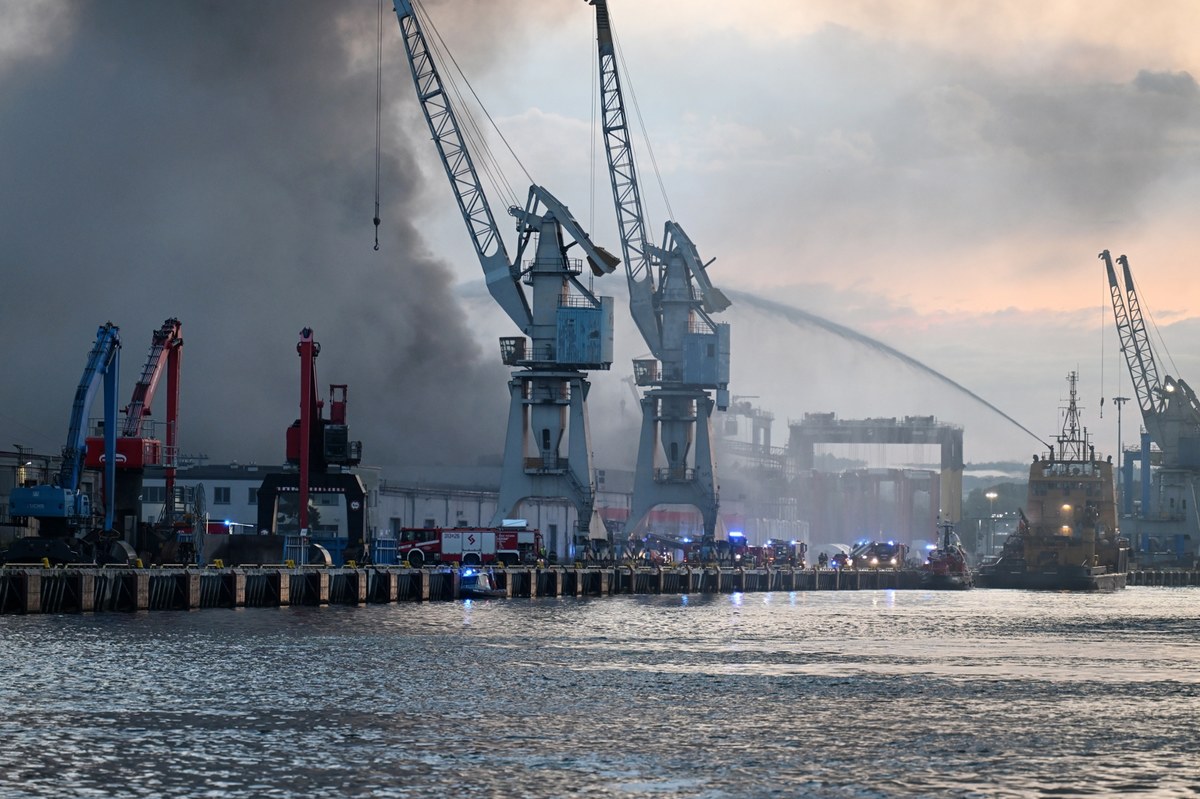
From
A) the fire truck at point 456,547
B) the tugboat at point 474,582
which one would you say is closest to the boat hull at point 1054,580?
the fire truck at point 456,547

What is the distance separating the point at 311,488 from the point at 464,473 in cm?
7740

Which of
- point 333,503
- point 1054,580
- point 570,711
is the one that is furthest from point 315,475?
point 1054,580

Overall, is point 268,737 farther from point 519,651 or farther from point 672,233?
point 672,233

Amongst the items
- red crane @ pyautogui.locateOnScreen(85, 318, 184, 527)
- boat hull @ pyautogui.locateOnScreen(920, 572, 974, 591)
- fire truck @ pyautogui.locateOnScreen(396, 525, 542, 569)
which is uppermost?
red crane @ pyautogui.locateOnScreen(85, 318, 184, 527)

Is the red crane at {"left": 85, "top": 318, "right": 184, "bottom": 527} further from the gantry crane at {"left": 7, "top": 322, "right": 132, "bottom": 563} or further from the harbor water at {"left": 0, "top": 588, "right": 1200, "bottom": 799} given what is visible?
the harbor water at {"left": 0, "top": 588, "right": 1200, "bottom": 799}

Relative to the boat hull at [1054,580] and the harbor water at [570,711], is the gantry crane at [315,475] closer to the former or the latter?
the harbor water at [570,711]

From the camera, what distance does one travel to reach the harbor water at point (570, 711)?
29.6 metres

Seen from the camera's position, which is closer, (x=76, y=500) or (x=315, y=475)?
(x=76, y=500)

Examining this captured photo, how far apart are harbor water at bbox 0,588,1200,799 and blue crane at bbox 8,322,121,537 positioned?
14.3m

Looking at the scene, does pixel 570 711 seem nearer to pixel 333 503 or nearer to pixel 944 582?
pixel 333 503

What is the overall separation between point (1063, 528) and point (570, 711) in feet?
374

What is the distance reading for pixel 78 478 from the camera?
271 feet

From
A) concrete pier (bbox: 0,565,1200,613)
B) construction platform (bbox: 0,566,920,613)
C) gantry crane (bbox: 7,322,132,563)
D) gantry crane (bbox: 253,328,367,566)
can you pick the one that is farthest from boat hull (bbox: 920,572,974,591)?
gantry crane (bbox: 7,322,132,563)

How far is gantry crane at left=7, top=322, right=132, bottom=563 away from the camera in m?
75.4
